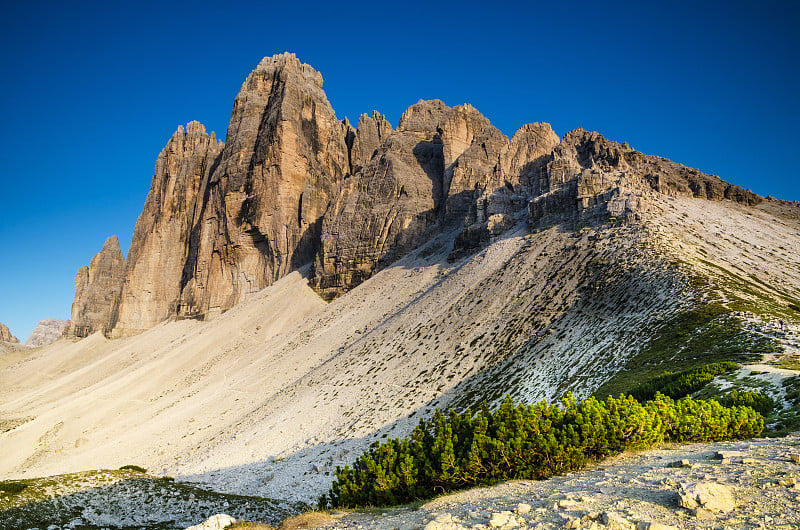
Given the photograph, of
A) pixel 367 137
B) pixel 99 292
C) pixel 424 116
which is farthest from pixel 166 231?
pixel 424 116

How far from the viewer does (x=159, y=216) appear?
128000mm

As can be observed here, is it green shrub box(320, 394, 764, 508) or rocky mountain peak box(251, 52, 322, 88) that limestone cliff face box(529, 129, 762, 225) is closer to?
green shrub box(320, 394, 764, 508)

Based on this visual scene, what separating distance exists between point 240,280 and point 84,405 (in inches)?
1593

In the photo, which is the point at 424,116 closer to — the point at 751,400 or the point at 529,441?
the point at 751,400

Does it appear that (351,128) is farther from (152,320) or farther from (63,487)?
(63,487)

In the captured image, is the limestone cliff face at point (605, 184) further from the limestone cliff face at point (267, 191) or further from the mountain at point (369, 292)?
the limestone cliff face at point (267, 191)

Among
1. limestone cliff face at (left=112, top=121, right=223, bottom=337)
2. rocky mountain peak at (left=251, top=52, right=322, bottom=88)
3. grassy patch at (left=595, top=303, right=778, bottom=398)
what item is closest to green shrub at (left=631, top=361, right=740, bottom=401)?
grassy patch at (left=595, top=303, right=778, bottom=398)

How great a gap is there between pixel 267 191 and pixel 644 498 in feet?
343

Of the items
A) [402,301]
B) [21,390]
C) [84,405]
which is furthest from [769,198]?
[21,390]

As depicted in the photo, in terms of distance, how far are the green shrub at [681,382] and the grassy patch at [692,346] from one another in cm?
134

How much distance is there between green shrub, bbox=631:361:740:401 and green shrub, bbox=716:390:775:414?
2.40 metres

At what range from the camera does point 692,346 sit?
2631cm

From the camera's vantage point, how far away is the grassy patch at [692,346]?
23469mm

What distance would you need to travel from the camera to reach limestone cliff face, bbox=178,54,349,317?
10544 cm
